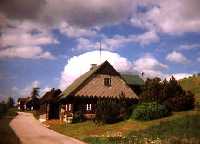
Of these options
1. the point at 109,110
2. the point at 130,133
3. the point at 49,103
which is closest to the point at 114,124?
the point at 109,110

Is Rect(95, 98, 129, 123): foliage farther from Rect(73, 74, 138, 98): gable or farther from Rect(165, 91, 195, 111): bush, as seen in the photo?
Rect(73, 74, 138, 98): gable

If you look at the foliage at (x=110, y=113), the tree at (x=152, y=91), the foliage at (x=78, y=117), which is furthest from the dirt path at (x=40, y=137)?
the tree at (x=152, y=91)

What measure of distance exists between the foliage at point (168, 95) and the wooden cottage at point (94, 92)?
883 cm

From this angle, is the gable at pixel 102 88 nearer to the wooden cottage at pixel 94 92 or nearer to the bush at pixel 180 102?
the wooden cottage at pixel 94 92

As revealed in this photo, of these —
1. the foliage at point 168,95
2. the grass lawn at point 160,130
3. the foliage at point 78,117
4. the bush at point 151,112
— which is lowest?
the grass lawn at point 160,130

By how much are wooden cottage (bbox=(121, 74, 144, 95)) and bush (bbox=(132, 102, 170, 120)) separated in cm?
2660

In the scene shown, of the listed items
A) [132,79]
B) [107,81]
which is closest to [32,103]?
[132,79]

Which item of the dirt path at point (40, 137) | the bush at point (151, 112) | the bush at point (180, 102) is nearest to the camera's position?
the dirt path at point (40, 137)

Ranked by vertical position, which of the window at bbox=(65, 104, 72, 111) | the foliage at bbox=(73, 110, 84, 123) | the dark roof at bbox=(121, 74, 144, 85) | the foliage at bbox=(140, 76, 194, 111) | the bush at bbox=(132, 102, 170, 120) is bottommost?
the foliage at bbox=(73, 110, 84, 123)

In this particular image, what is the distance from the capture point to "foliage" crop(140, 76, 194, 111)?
4100 cm

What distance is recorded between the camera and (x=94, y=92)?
180 ft

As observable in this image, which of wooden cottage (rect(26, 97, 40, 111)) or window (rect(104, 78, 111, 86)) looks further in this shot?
wooden cottage (rect(26, 97, 40, 111))

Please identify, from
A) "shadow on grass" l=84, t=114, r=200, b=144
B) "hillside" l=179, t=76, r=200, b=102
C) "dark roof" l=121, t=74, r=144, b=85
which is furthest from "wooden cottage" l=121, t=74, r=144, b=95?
"shadow on grass" l=84, t=114, r=200, b=144

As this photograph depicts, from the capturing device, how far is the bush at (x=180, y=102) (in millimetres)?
40750
